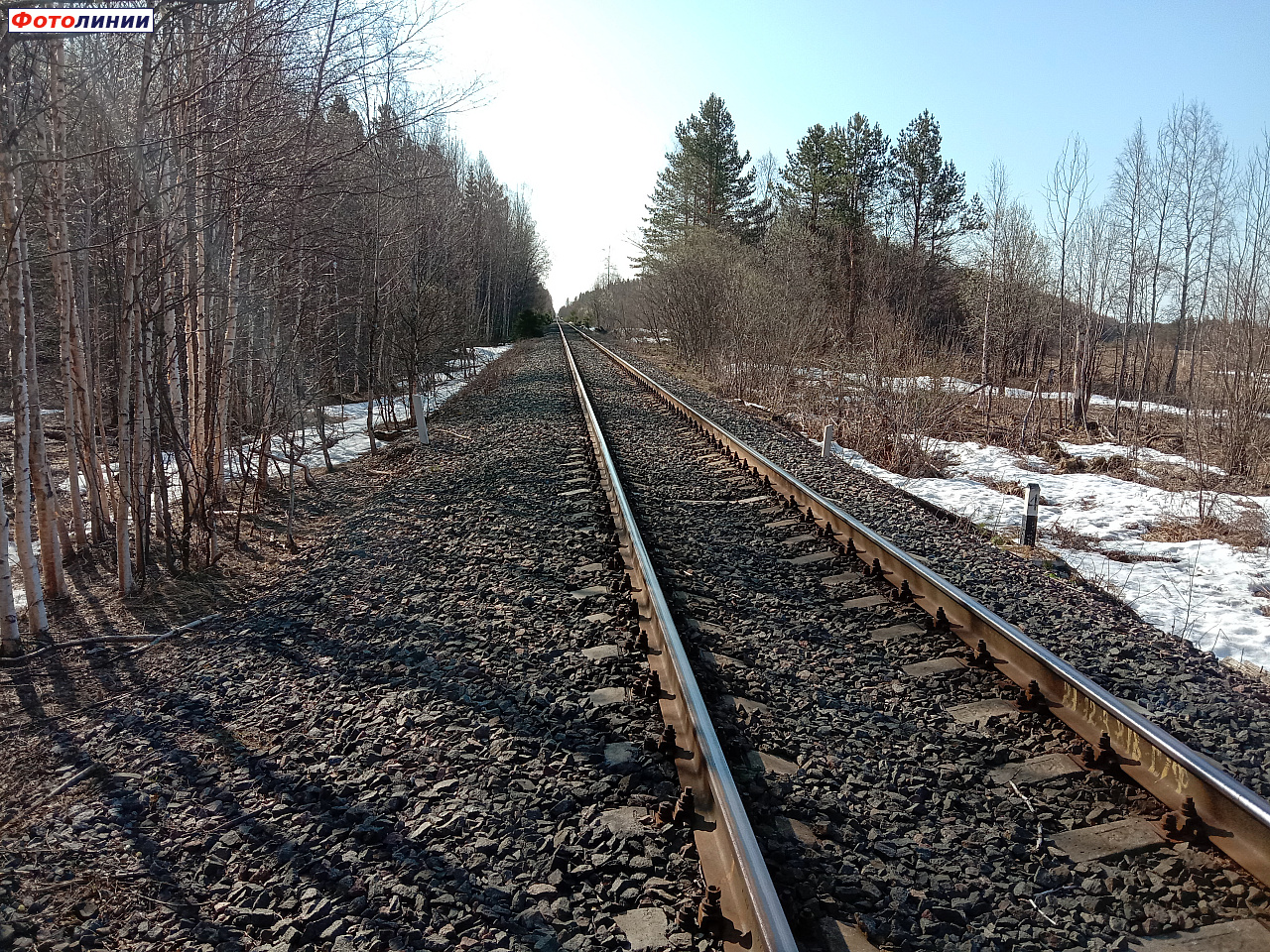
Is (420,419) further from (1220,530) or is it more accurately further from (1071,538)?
(1220,530)

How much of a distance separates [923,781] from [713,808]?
0.92m

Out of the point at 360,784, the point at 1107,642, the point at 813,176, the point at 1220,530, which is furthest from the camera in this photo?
the point at 813,176

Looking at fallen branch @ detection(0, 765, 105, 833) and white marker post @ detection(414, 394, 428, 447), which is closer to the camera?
fallen branch @ detection(0, 765, 105, 833)

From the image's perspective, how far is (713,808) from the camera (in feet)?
8.72

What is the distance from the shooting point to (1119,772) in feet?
9.80

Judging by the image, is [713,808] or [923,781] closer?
[713,808]

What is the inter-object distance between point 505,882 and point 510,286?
57608mm

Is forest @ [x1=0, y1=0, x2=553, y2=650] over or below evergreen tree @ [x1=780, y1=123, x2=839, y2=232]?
below

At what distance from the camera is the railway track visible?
2.32 meters

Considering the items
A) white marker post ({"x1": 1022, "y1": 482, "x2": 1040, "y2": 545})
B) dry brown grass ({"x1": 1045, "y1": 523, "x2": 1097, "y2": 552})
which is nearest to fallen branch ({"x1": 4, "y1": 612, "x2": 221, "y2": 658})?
white marker post ({"x1": 1022, "y1": 482, "x2": 1040, "y2": 545})

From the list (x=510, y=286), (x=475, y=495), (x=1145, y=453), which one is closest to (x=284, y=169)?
(x=475, y=495)

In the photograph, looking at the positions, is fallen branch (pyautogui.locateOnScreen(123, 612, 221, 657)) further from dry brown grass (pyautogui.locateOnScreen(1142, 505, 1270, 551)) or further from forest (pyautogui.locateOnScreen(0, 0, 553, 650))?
dry brown grass (pyautogui.locateOnScreen(1142, 505, 1270, 551))

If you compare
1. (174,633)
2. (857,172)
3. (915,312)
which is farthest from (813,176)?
(174,633)

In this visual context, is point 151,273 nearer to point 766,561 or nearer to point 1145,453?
point 766,561
